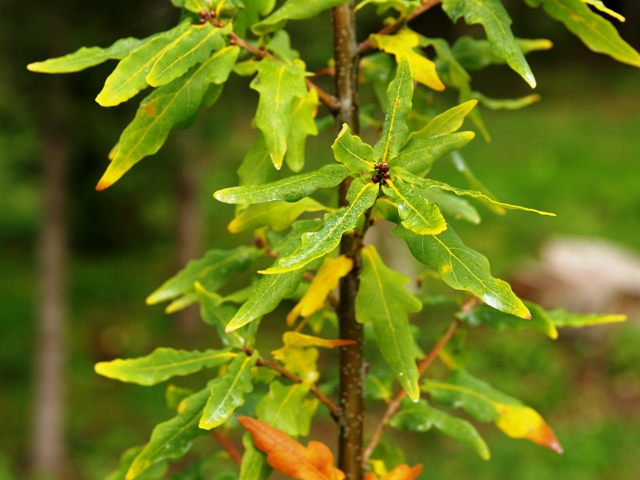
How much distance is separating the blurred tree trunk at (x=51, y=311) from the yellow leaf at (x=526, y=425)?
4.29m

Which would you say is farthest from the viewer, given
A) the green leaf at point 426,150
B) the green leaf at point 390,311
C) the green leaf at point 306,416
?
the green leaf at point 306,416

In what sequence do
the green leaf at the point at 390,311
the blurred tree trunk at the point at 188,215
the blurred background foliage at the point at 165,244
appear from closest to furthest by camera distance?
1. the green leaf at the point at 390,311
2. the blurred background foliage at the point at 165,244
3. the blurred tree trunk at the point at 188,215

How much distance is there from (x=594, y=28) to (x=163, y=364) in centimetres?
91

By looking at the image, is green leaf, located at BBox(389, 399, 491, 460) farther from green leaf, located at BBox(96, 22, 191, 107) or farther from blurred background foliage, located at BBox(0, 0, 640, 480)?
blurred background foliage, located at BBox(0, 0, 640, 480)

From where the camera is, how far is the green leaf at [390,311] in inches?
43.2

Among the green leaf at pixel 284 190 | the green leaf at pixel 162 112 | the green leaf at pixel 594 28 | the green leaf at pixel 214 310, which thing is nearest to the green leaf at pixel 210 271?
the green leaf at pixel 214 310

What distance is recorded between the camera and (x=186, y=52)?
1036mm

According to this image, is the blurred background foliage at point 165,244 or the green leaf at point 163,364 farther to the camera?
the blurred background foliage at point 165,244

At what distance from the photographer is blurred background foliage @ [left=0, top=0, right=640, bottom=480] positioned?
4895 mm

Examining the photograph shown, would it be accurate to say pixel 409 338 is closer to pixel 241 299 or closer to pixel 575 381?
pixel 241 299

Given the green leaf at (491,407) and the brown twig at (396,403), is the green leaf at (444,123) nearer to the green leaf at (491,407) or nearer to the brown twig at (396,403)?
the brown twig at (396,403)

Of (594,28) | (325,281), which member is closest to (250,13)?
(325,281)

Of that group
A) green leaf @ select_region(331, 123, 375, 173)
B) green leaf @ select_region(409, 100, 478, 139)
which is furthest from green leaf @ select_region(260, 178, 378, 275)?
green leaf @ select_region(409, 100, 478, 139)

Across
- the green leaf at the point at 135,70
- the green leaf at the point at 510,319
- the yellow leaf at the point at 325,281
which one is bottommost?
the green leaf at the point at 510,319
